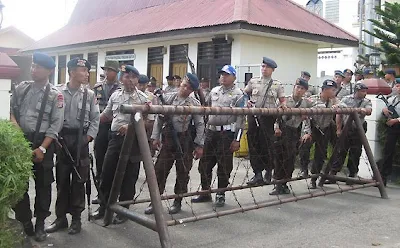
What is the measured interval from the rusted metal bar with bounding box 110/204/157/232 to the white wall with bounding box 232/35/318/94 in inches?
348

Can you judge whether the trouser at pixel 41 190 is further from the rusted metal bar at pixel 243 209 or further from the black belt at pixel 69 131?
the rusted metal bar at pixel 243 209

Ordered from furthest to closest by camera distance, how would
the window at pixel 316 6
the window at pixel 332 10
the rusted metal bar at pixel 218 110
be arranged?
the window at pixel 316 6 < the window at pixel 332 10 < the rusted metal bar at pixel 218 110

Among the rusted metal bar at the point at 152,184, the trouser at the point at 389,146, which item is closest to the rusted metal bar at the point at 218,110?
the rusted metal bar at the point at 152,184

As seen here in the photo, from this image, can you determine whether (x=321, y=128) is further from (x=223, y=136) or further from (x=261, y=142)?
(x=223, y=136)

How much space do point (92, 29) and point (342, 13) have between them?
14.4 m

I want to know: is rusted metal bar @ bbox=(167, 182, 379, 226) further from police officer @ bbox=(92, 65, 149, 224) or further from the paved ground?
police officer @ bbox=(92, 65, 149, 224)

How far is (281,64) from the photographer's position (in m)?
14.2

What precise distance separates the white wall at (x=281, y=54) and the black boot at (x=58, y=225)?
9.01 metres

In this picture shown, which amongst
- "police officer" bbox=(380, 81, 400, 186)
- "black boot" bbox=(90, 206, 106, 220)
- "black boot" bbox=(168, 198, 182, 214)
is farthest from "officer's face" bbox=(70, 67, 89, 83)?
"police officer" bbox=(380, 81, 400, 186)

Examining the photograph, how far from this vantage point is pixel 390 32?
485 inches

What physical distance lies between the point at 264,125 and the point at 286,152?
509mm

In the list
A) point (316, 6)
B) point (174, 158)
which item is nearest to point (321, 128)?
point (174, 158)

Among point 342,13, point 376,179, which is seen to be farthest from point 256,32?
point 342,13

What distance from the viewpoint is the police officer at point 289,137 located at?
6.70m
